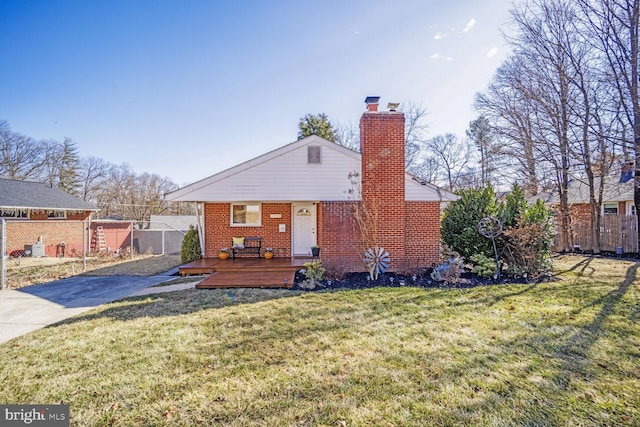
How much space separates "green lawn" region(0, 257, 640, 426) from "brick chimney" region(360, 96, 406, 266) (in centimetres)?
319

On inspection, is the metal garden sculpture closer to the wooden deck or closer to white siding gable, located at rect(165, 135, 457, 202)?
white siding gable, located at rect(165, 135, 457, 202)

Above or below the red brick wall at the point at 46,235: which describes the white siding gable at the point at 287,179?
above

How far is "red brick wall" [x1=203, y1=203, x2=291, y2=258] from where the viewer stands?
1110 centimetres

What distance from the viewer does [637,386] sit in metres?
3.03

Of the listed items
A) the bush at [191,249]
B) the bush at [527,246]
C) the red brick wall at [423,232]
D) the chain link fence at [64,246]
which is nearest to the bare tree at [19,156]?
the chain link fence at [64,246]

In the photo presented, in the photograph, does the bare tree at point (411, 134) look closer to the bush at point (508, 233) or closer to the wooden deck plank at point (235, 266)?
the bush at point (508, 233)

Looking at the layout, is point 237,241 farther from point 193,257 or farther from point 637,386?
point 637,386

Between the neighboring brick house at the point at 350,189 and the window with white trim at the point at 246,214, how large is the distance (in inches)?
64.5

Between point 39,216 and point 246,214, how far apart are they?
13.7 m

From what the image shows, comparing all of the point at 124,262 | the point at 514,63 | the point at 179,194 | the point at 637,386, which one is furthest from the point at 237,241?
the point at 514,63

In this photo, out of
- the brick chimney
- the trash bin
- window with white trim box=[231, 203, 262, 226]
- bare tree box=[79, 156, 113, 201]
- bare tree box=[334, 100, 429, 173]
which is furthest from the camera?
bare tree box=[79, 156, 113, 201]

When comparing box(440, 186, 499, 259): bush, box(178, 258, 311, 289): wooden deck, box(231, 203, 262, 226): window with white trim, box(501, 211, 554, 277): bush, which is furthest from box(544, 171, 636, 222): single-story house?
box(231, 203, 262, 226): window with white trim

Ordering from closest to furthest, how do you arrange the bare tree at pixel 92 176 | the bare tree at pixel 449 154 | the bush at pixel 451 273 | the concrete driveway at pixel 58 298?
the concrete driveway at pixel 58 298, the bush at pixel 451 273, the bare tree at pixel 449 154, the bare tree at pixel 92 176

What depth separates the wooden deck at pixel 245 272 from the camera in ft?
24.9
